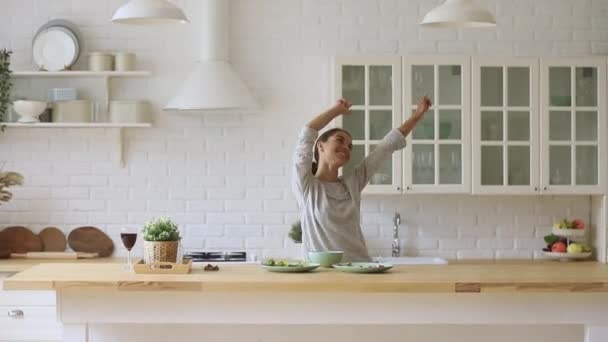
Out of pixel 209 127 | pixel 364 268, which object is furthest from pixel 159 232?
pixel 209 127

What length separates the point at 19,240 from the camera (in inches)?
269

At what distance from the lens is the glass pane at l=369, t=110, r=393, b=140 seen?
6.59 m

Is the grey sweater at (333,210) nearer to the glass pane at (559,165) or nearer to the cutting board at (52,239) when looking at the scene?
the glass pane at (559,165)

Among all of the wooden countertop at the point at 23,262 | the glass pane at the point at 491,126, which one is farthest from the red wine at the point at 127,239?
the glass pane at the point at 491,126

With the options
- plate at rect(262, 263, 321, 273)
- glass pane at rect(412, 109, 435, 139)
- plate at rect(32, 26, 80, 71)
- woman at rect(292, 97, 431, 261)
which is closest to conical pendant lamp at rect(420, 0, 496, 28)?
woman at rect(292, 97, 431, 261)

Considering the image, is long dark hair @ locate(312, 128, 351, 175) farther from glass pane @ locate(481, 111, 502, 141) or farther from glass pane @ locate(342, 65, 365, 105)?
glass pane @ locate(481, 111, 502, 141)

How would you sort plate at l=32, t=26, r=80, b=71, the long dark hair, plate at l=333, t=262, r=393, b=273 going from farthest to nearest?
plate at l=32, t=26, r=80, b=71
the long dark hair
plate at l=333, t=262, r=393, b=273

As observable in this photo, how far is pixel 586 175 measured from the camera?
6664 mm

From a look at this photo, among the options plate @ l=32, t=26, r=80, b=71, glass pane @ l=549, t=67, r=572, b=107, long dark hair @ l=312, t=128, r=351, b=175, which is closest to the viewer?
long dark hair @ l=312, t=128, r=351, b=175

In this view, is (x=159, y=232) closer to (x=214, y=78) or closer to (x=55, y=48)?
(x=214, y=78)

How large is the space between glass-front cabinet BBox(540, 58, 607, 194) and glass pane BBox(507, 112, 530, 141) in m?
0.10

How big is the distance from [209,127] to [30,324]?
1725 mm

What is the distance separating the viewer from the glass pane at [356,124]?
6.58 meters

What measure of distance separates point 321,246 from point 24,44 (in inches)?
115
